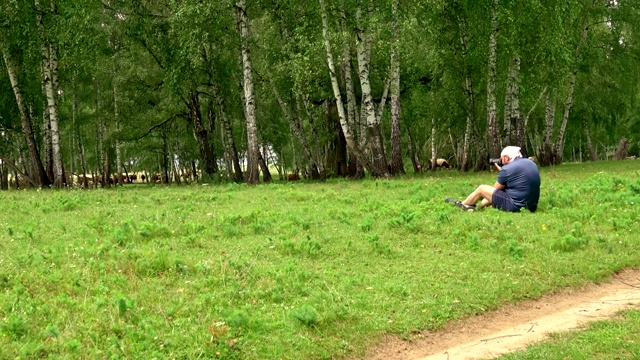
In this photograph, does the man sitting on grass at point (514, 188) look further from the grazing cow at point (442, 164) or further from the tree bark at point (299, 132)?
the grazing cow at point (442, 164)

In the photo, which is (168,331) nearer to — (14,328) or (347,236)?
(14,328)

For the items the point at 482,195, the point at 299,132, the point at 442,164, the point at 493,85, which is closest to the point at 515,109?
the point at 493,85

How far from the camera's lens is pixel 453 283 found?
9078 mm

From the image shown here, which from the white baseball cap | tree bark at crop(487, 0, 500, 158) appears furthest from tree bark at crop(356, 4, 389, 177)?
the white baseball cap

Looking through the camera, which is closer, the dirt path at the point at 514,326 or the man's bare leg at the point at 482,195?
the dirt path at the point at 514,326

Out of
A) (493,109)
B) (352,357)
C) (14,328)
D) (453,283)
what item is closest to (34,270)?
(14,328)

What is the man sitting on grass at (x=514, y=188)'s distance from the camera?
1372cm

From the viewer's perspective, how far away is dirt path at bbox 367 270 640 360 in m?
7.09

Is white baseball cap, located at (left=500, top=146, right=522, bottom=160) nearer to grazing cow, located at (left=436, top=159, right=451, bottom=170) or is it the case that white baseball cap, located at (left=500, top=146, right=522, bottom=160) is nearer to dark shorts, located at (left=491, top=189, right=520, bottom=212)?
dark shorts, located at (left=491, top=189, right=520, bottom=212)

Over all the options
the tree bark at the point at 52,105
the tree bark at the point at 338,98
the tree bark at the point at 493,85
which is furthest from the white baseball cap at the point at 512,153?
the tree bark at the point at 52,105

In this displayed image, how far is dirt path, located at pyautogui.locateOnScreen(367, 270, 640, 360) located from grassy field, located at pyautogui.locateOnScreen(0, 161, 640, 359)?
8.5 inches

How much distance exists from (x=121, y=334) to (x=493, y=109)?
2392 centimetres

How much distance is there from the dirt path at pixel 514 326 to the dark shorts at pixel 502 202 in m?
4.52

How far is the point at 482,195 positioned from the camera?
47.9 feet
